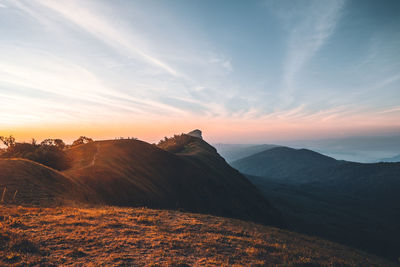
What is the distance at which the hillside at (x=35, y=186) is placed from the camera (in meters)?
14.5

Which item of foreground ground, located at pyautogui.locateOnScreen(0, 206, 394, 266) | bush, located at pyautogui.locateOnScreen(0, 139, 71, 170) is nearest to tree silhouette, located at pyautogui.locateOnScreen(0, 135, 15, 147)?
bush, located at pyautogui.locateOnScreen(0, 139, 71, 170)

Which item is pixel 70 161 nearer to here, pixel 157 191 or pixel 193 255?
pixel 157 191

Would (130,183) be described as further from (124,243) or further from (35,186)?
(124,243)

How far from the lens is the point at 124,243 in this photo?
389 inches

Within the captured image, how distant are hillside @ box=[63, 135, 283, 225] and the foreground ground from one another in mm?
9631

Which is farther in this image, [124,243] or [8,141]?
[8,141]

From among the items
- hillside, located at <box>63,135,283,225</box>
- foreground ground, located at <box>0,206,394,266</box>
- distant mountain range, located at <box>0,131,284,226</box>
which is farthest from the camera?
hillside, located at <box>63,135,283,225</box>

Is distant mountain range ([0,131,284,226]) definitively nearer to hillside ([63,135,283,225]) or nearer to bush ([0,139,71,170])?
hillside ([63,135,283,225])

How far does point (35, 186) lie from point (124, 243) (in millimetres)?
12002

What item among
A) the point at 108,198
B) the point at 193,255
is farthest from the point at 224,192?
the point at 193,255

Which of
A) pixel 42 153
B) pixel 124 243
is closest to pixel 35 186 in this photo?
pixel 124 243

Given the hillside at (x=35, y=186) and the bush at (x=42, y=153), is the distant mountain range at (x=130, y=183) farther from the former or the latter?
the bush at (x=42, y=153)

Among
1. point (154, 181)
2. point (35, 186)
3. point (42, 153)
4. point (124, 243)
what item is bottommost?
point (154, 181)

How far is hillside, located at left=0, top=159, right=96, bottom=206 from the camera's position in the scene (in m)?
14.5
